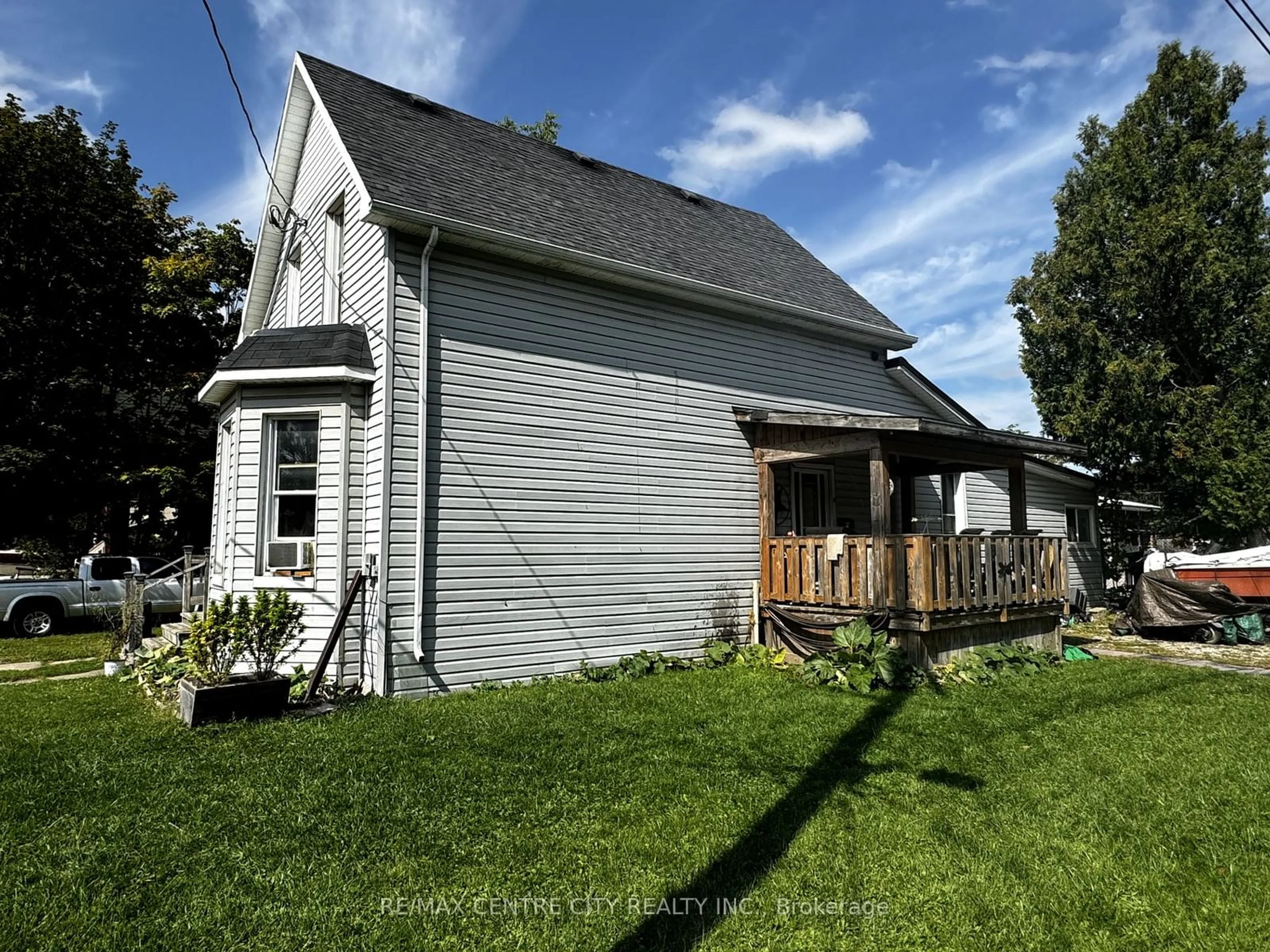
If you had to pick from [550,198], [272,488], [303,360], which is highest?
[550,198]

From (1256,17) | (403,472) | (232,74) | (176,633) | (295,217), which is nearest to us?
(1256,17)

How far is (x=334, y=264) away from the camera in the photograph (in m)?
9.54

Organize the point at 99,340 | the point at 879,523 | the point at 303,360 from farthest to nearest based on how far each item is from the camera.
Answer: the point at 99,340 → the point at 879,523 → the point at 303,360

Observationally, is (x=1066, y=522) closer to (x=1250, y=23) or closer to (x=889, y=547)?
(x=889, y=547)

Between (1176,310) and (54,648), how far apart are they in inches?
980

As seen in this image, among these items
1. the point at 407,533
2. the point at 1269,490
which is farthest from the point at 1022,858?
the point at 1269,490

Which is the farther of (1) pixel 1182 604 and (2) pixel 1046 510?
(2) pixel 1046 510

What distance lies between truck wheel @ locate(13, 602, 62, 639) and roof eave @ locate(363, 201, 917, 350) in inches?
438

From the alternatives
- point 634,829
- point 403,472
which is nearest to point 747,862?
point 634,829

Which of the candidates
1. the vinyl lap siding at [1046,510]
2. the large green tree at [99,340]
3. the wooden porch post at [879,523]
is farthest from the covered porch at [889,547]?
the large green tree at [99,340]

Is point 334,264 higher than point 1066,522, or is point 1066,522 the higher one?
point 334,264

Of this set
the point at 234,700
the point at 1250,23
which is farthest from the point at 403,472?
the point at 1250,23

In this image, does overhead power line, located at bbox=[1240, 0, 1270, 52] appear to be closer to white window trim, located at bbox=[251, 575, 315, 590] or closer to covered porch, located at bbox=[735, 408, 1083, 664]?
covered porch, located at bbox=[735, 408, 1083, 664]

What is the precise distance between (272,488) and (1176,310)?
67.8ft
